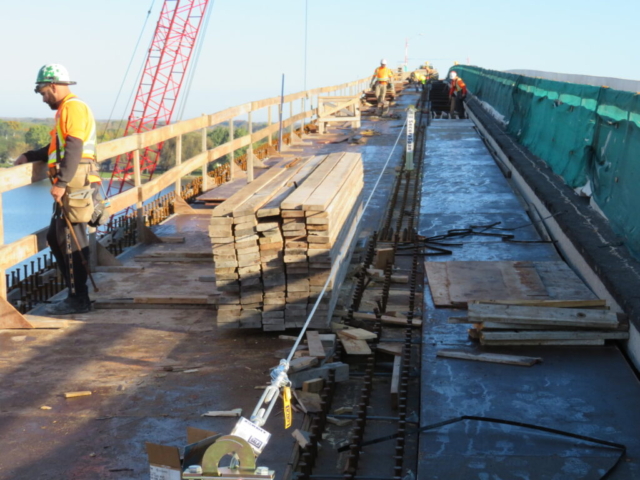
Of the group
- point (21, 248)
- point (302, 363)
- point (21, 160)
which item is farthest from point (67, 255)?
point (302, 363)

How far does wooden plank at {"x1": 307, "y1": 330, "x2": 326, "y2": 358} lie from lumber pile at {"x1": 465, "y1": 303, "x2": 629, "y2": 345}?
1201 mm

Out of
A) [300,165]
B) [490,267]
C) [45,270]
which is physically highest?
[300,165]

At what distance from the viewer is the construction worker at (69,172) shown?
718 cm

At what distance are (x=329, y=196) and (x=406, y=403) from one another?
215cm

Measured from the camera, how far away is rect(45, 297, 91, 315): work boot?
24.6 feet

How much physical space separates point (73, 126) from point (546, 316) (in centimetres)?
420

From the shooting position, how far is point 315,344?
6363 millimetres

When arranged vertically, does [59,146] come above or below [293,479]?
above

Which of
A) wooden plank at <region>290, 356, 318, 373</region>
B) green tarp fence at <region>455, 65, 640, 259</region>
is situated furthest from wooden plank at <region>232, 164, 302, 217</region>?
green tarp fence at <region>455, 65, 640, 259</region>

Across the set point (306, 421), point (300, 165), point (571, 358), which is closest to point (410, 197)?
point (300, 165)

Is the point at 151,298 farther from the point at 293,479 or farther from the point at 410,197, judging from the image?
the point at 410,197

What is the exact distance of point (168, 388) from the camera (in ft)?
18.8

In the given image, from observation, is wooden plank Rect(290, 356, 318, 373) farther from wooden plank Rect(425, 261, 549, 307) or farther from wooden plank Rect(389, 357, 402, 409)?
wooden plank Rect(425, 261, 549, 307)

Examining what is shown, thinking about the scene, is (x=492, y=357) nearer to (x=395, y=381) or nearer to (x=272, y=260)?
(x=395, y=381)
